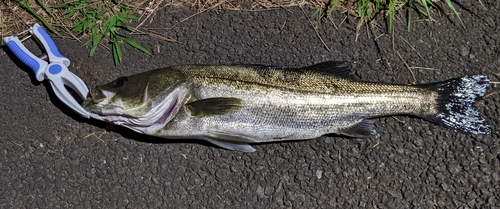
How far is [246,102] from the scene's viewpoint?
366cm

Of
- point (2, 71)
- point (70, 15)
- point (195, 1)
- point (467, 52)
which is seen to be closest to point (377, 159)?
point (467, 52)

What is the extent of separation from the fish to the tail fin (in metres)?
0.16

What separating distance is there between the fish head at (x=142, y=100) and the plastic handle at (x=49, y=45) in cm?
73

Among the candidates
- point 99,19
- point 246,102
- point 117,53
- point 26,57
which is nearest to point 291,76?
point 246,102

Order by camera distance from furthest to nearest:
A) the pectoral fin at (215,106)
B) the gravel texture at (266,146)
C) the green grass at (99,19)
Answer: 1. the green grass at (99,19)
2. the gravel texture at (266,146)
3. the pectoral fin at (215,106)

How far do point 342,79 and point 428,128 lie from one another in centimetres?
103

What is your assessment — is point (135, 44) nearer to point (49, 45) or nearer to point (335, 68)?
point (49, 45)

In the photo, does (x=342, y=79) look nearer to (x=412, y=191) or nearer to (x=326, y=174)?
(x=326, y=174)

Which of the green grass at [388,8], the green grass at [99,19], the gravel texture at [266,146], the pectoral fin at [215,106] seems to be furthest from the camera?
the green grass at [99,19]

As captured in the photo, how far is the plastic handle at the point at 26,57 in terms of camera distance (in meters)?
4.19

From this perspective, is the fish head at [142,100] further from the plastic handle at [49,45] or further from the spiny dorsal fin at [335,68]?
the spiny dorsal fin at [335,68]

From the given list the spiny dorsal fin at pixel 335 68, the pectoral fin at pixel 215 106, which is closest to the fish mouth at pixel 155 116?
the pectoral fin at pixel 215 106

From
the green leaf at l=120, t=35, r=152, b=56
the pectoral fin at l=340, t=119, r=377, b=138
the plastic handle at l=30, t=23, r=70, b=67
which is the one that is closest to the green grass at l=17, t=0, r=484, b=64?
the green leaf at l=120, t=35, r=152, b=56

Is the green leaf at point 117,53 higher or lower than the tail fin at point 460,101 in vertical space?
lower
